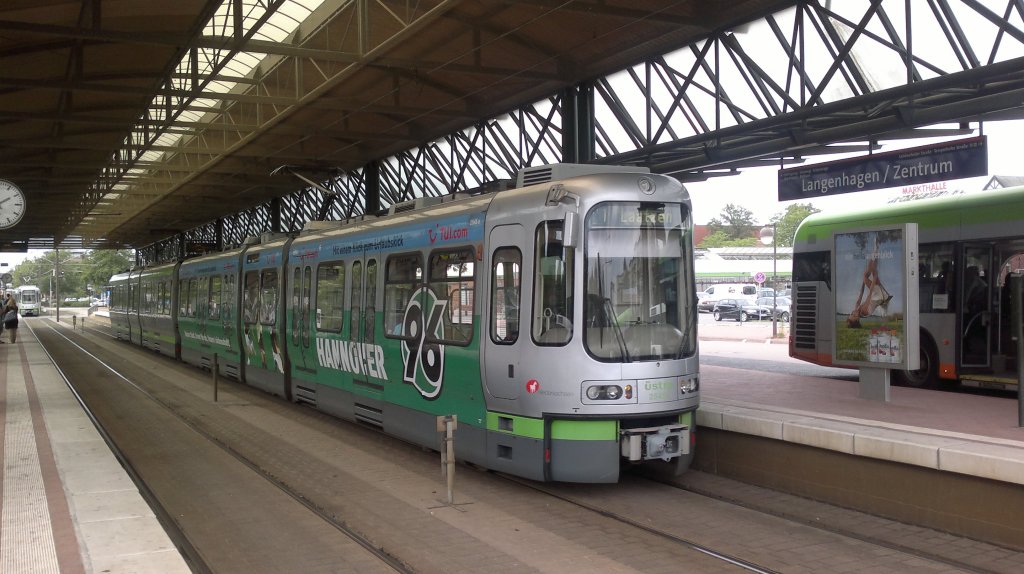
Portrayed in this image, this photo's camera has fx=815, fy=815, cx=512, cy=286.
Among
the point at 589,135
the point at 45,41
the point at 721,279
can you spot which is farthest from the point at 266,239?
the point at 721,279

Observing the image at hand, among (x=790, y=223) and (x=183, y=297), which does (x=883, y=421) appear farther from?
(x=790, y=223)

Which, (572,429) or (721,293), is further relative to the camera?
(721,293)

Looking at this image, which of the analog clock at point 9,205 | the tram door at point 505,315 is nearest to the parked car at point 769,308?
the tram door at point 505,315

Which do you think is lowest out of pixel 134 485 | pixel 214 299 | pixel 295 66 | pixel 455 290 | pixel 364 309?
pixel 134 485

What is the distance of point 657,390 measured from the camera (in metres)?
8.23

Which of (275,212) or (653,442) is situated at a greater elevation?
(275,212)

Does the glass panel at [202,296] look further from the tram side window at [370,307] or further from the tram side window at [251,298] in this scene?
the tram side window at [370,307]

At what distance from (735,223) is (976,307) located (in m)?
105

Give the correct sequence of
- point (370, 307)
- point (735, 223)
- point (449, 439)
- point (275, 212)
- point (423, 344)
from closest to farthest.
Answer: point (449, 439), point (423, 344), point (370, 307), point (275, 212), point (735, 223)

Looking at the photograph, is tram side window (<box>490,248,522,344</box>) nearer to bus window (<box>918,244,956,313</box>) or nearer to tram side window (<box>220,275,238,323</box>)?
bus window (<box>918,244,956,313</box>)

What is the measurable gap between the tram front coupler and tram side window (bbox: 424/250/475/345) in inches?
83.1

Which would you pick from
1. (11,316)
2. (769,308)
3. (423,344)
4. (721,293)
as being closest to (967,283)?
(423,344)

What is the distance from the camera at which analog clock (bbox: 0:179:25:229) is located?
42.0ft

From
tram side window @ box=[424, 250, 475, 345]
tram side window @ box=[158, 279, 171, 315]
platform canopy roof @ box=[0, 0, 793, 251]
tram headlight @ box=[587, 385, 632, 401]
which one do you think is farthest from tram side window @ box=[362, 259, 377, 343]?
tram side window @ box=[158, 279, 171, 315]
